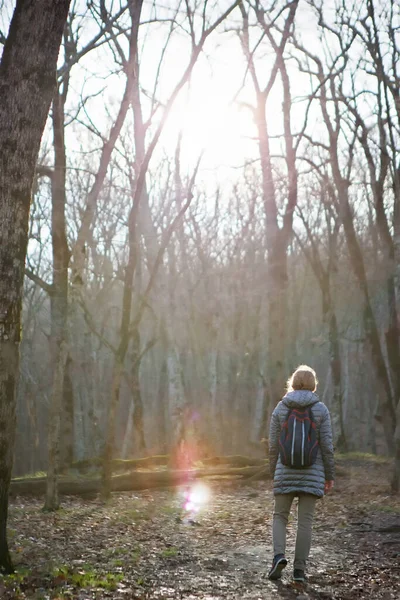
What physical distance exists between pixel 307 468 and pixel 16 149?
3.61 metres

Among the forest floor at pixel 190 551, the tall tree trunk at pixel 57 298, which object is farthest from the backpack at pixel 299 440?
the tall tree trunk at pixel 57 298

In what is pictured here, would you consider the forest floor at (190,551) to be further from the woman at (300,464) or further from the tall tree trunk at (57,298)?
the tall tree trunk at (57,298)

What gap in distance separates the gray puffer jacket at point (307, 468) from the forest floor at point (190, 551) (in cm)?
78

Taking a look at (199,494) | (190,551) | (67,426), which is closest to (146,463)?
(67,426)

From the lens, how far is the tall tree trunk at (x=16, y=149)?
18.6ft

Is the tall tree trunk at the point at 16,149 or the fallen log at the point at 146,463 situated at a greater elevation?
the tall tree trunk at the point at 16,149

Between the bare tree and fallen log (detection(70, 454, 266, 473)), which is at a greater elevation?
the bare tree

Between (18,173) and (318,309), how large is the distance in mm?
36732

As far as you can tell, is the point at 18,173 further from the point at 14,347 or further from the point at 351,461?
the point at 351,461

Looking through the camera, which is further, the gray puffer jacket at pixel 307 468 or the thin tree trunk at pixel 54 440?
the thin tree trunk at pixel 54 440

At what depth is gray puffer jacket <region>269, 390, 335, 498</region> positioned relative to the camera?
6.25 meters

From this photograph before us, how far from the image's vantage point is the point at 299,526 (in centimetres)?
629

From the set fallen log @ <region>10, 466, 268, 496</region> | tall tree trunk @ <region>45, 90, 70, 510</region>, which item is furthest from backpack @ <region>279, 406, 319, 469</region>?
fallen log @ <region>10, 466, 268, 496</region>

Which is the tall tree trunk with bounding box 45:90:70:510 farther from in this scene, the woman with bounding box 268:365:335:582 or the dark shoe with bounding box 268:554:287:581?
the dark shoe with bounding box 268:554:287:581
